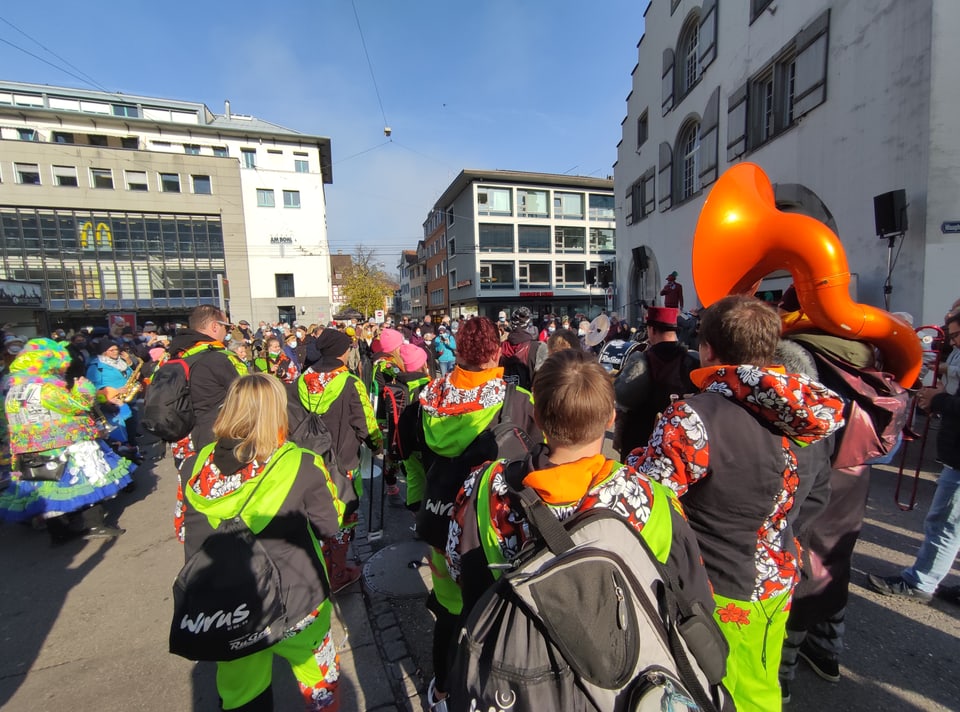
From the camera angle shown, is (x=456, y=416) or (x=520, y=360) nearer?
(x=456, y=416)

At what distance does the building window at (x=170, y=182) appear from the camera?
25.6m

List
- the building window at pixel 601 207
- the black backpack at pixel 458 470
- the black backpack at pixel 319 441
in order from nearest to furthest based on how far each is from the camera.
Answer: the black backpack at pixel 458 470 → the black backpack at pixel 319 441 → the building window at pixel 601 207

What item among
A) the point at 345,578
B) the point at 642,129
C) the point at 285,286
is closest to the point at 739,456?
the point at 345,578

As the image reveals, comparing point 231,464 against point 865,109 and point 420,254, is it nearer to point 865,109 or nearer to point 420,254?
point 865,109

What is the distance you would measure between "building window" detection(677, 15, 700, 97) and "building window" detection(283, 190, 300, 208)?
2324 cm

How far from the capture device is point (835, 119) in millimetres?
7883

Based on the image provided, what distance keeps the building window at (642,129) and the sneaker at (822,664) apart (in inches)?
716

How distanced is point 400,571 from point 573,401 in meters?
2.83

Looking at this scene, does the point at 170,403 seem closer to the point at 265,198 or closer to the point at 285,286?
the point at 285,286

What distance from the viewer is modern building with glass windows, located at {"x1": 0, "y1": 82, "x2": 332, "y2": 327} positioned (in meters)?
24.2

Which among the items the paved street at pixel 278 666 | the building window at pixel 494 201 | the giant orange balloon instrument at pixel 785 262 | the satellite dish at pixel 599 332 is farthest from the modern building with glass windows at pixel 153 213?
the giant orange balloon instrument at pixel 785 262

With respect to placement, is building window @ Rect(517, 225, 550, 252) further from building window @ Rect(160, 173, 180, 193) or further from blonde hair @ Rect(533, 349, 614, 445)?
blonde hair @ Rect(533, 349, 614, 445)

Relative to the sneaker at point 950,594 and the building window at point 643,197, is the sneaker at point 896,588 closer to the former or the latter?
the sneaker at point 950,594

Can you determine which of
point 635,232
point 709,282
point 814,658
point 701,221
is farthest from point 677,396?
point 635,232
